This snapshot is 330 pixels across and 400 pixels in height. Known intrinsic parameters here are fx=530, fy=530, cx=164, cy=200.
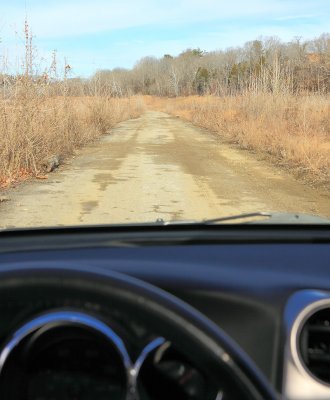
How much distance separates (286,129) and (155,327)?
1851 centimetres

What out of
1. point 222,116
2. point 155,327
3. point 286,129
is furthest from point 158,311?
point 222,116

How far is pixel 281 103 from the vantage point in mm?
22531

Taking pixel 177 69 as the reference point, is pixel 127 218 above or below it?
below

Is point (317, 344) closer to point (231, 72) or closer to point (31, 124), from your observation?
point (31, 124)

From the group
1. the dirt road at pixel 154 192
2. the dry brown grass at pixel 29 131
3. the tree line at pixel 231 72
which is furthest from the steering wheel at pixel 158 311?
the tree line at pixel 231 72

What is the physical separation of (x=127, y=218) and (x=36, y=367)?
5.97 meters

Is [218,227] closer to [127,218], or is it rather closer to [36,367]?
[36,367]

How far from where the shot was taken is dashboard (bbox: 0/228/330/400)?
1432 millimetres

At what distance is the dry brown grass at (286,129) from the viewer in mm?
13095

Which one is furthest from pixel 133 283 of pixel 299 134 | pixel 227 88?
pixel 227 88

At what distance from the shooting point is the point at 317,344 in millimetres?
1857

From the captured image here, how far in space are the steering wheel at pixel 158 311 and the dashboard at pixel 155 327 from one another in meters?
0.01

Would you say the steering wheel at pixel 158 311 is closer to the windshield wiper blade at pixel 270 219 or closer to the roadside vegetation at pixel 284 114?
the windshield wiper blade at pixel 270 219

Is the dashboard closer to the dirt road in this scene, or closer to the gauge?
the gauge
